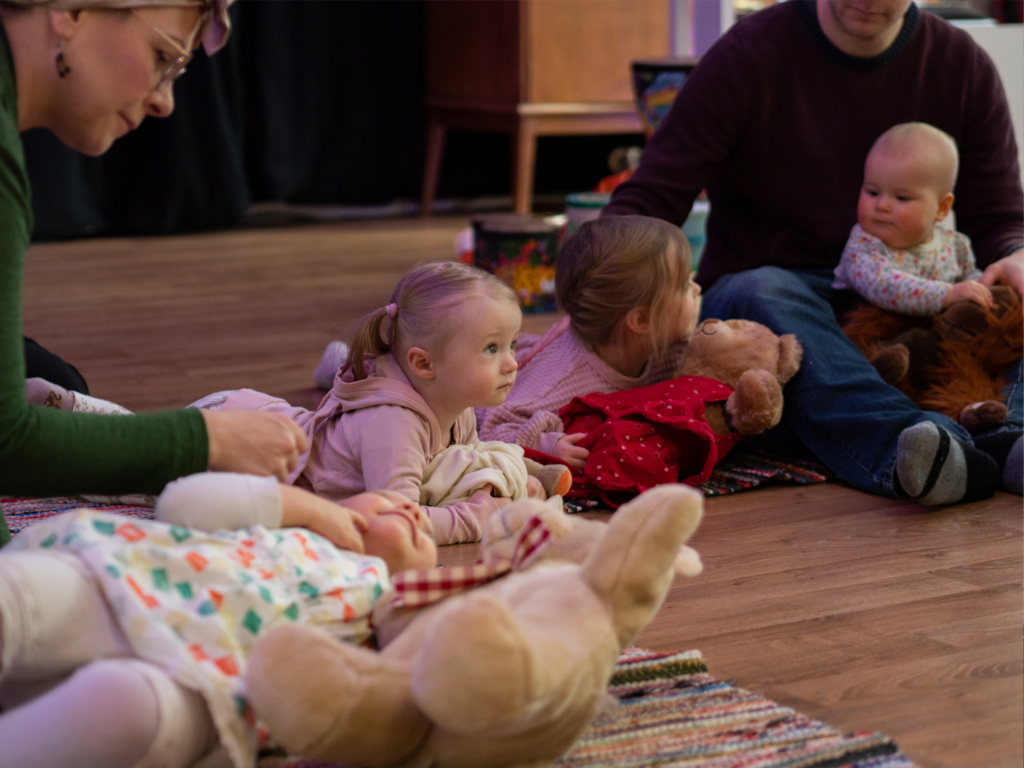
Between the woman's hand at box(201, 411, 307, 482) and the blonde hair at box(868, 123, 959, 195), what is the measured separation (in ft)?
3.93

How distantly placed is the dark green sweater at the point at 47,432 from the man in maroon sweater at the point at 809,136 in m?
1.03

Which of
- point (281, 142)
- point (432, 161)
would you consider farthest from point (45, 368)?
point (432, 161)

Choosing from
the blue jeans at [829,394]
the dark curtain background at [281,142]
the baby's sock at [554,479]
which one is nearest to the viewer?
the baby's sock at [554,479]

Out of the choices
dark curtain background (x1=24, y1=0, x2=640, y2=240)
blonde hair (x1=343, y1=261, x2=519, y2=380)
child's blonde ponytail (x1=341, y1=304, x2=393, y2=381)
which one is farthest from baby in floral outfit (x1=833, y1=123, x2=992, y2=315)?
dark curtain background (x1=24, y1=0, x2=640, y2=240)

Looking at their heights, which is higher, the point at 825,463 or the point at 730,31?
the point at 730,31

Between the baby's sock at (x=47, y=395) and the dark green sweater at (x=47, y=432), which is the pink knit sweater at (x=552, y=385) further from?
the dark green sweater at (x=47, y=432)

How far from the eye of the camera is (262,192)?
4137mm

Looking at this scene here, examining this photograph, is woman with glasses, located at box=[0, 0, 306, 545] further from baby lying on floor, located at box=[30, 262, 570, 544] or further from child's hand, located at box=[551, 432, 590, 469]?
child's hand, located at box=[551, 432, 590, 469]

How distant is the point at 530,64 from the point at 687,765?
3.20m

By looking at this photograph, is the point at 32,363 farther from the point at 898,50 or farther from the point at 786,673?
the point at 898,50

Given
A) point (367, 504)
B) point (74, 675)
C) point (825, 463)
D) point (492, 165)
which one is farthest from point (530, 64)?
point (74, 675)

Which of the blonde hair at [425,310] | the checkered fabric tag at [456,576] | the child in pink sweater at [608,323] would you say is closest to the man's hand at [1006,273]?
the child in pink sweater at [608,323]

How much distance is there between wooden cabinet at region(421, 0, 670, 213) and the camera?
377 cm

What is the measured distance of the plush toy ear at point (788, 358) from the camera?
159 centimetres
